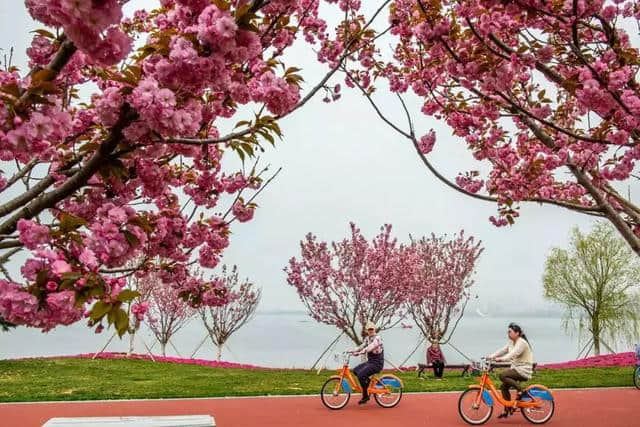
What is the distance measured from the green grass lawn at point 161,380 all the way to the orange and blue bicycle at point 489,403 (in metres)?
3.71

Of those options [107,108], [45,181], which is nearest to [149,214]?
[45,181]

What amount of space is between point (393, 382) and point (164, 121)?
8.09 m

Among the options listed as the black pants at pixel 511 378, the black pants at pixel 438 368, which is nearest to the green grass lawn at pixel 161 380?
the black pants at pixel 438 368

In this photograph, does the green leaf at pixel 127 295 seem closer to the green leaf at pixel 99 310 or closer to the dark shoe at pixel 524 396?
the green leaf at pixel 99 310

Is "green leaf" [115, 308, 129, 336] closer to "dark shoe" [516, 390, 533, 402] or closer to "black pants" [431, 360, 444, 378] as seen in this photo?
"dark shoe" [516, 390, 533, 402]

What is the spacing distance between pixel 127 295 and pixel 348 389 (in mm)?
7698

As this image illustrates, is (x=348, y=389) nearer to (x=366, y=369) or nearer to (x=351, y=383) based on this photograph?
(x=351, y=383)

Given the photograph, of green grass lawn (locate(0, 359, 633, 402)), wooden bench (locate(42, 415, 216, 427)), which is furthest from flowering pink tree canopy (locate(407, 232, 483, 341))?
wooden bench (locate(42, 415, 216, 427))

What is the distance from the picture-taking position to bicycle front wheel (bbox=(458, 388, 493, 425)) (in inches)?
307

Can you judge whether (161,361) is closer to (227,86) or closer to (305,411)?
(305,411)

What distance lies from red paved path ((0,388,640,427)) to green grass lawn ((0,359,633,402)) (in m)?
0.87

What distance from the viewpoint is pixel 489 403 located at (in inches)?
309

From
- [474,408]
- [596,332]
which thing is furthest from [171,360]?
[596,332]

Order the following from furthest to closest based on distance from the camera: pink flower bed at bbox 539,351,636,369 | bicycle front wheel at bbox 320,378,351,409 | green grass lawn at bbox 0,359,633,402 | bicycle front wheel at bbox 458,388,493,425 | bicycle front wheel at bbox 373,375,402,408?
1. pink flower bed at bbox 539,351,636,369
2. green grass lawn at bbox 0,359,633,402
3. bicycle front wheel at bbox 373,375,402,408
4. bicycle front wheel at bbox 320,378,351,409
5. bicycle front wheel at bbox 458,388,493,425
